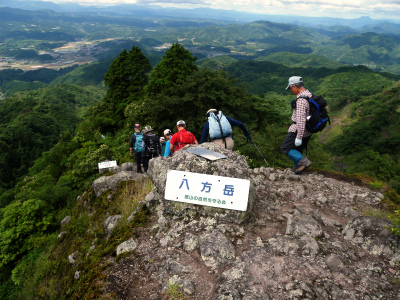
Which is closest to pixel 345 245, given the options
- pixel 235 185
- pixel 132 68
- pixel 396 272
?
pixel 396 272

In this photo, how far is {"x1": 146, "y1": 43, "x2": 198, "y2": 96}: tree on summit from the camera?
21.2 metres

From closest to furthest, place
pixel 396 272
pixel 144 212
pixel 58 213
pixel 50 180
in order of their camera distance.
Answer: pixel 396 272
pixel 144 212
pixel 58 213
pixel 50 180

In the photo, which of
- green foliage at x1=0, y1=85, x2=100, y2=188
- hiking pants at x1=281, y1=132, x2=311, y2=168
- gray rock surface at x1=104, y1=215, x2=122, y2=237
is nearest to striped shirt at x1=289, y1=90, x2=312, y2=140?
hiking pants at x1=281, y1=132, x2=311, y2=168

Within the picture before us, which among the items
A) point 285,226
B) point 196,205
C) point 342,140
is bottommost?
point 342,140

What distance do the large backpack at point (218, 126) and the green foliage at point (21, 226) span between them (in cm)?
802

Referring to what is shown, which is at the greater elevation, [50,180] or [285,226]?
[285,226]

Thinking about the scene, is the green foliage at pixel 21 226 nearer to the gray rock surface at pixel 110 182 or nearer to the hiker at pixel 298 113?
the gray rock surface at pixel 110 182

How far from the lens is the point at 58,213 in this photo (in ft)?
32.2

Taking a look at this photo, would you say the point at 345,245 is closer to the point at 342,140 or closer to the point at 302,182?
the point at 302,182

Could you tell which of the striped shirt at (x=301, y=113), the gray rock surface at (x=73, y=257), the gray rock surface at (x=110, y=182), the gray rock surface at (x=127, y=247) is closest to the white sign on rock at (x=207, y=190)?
the gray rock surface at (x=127, y=247)

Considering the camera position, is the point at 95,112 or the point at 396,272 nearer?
the point at 396,272

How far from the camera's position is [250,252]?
356 centimetres

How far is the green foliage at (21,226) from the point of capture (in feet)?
27.6

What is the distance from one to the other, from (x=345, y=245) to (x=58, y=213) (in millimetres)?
10632
